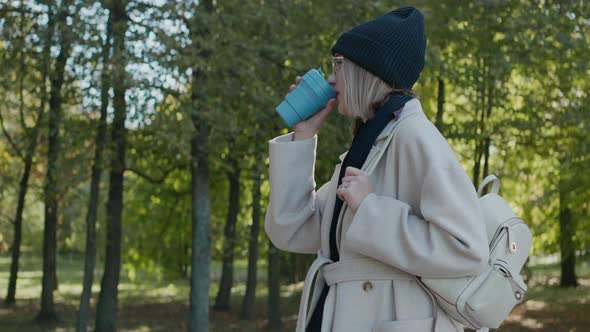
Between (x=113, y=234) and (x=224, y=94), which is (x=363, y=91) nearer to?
(x=224, y=94)

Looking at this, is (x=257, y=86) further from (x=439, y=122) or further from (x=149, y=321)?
(x=149, y=321)

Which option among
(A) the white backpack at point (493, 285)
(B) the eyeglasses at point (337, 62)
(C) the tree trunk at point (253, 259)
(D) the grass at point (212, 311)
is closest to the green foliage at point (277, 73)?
(C) the tree trunk at point (253, 259)

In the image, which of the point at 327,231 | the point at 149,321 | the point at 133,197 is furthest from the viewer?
the point at 133,197

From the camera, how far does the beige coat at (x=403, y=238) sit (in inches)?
95.4

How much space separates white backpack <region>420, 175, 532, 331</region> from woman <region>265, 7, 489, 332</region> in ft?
0.14

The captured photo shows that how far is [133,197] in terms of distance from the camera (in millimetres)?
26125

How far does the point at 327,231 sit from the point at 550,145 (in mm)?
14223

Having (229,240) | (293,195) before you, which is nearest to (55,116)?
(229,240)

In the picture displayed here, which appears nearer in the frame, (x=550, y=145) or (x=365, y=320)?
(x=365, y=320)

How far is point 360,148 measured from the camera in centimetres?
263

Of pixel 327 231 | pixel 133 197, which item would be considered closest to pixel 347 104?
pixel 327 231

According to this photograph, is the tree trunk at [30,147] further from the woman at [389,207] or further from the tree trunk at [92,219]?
the woman at [389,207]

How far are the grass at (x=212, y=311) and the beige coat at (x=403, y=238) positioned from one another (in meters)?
16.5

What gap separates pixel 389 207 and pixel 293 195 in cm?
48
